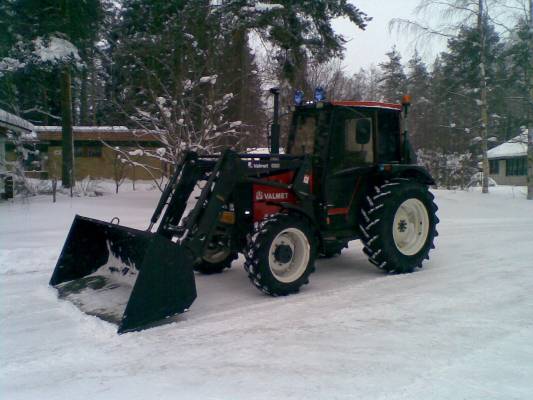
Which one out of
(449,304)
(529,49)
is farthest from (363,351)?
(529,49)

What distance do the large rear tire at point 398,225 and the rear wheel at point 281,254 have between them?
105 centimetres

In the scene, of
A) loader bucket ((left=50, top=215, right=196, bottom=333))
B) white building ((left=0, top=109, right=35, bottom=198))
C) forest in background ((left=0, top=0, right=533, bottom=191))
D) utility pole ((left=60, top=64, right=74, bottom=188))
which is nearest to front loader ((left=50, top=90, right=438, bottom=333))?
loader bucket ((left=50, top=215, right=196, bottom=333))

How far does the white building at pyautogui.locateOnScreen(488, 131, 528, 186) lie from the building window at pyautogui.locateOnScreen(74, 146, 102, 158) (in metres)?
29.0

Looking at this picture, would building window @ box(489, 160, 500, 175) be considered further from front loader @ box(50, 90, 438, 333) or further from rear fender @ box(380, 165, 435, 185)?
front loader @ box(50, 90, 438, 333)

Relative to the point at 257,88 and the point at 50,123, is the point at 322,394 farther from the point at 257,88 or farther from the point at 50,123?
the point at 50,123

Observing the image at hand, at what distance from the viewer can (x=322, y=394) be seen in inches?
134

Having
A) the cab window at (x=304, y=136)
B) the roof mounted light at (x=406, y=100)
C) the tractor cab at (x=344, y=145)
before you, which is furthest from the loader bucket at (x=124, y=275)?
the roof mounted light at (x=406, y=100)

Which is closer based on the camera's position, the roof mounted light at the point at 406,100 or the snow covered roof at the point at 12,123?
the roof mounted light at the point at 406,100

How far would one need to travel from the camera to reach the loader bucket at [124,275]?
15.1ft

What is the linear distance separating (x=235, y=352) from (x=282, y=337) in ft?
1.68

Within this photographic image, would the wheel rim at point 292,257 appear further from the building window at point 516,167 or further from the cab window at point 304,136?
the building window at point 516,167

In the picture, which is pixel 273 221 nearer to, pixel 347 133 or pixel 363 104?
pixel 347 133

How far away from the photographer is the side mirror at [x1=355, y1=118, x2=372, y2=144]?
6699mm

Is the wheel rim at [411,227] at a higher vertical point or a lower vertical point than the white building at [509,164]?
lower
